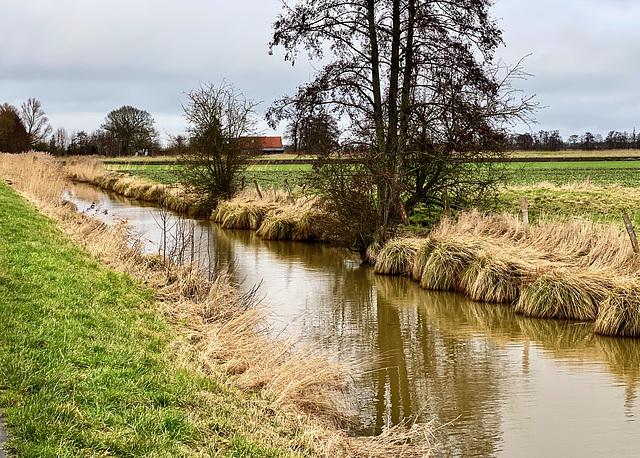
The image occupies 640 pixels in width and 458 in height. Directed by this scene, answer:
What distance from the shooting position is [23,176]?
2953 centimetres

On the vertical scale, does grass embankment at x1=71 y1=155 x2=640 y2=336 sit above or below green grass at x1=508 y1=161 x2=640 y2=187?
below

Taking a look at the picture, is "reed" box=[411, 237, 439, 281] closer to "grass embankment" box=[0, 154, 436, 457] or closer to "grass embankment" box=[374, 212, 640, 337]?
"grass embankment" box=[374, 212, 640, 337]

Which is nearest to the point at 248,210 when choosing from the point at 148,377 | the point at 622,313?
the point at 622,313

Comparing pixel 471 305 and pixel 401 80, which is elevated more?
pixel 401 80

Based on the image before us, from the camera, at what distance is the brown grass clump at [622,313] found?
32.6 ft

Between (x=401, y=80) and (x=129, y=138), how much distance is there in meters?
70.3

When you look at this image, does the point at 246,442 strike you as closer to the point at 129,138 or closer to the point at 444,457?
the point at 444,457

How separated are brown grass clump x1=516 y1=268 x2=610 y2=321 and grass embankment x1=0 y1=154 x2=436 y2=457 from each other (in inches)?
201

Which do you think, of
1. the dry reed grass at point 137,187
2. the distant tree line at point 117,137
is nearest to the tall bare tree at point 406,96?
the dry reed grass at point 137,187

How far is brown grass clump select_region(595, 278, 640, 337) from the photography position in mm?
9945

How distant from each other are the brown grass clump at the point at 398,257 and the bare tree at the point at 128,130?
2860 inches

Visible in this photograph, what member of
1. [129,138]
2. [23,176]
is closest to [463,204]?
[23,176]

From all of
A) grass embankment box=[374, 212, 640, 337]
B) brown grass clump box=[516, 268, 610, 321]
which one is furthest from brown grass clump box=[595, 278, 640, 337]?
brown grass clump box=[516, 268, 610, 321]

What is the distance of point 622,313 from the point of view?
1003 centimetres
